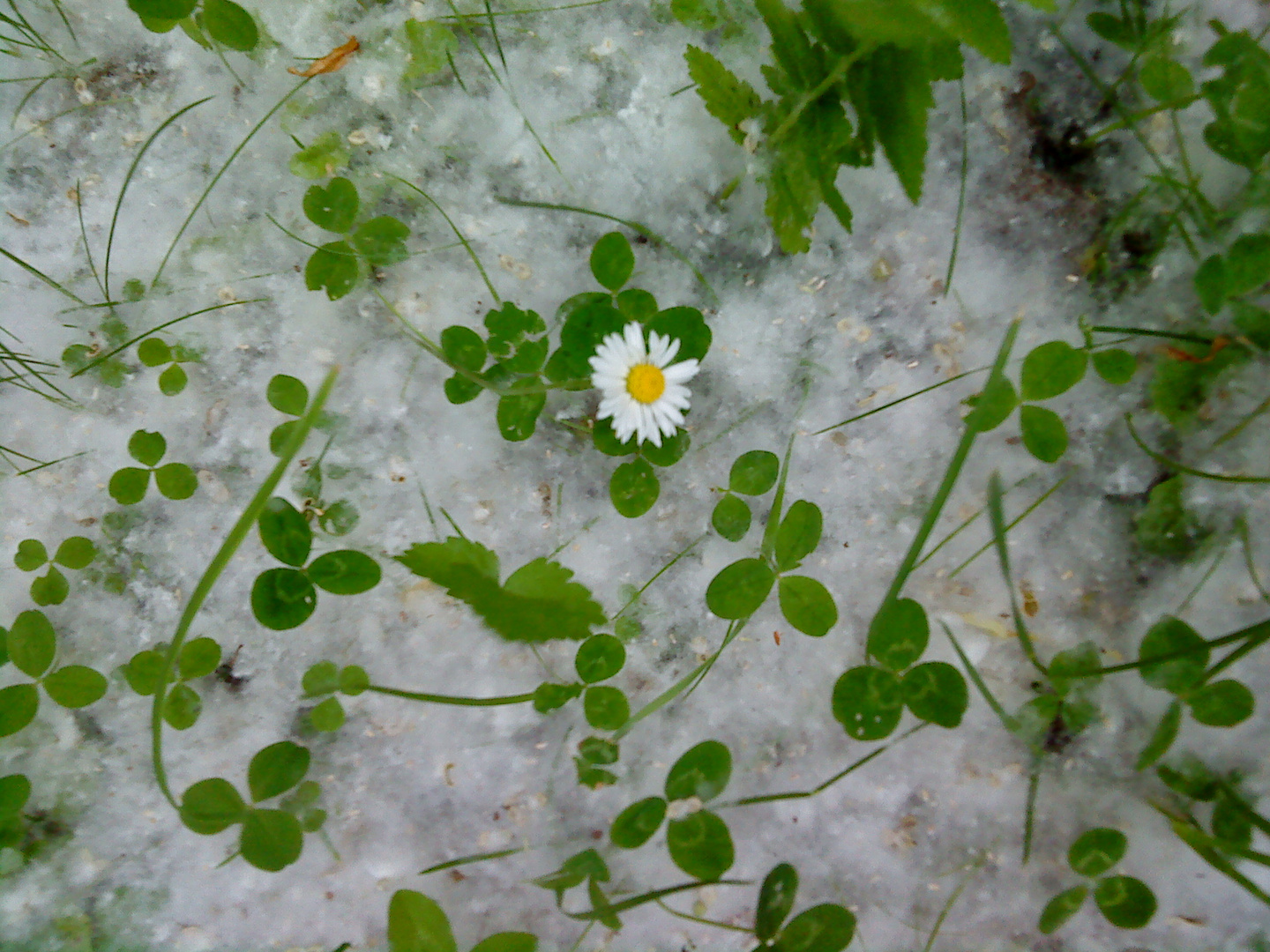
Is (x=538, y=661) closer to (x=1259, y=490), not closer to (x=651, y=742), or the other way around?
(x=651, y=742)

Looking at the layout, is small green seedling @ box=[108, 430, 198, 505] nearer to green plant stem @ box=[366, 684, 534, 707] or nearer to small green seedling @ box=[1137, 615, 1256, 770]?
green plant stem @ box=[366, 684, 534, 707]

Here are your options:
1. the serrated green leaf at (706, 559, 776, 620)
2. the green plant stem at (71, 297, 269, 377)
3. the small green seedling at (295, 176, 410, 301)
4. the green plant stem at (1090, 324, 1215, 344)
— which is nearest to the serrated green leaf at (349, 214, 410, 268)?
the small green seedling at (295, 176, 410, 301)

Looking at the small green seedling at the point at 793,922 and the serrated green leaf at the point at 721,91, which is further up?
the serrated green leaf at the point at 721,91

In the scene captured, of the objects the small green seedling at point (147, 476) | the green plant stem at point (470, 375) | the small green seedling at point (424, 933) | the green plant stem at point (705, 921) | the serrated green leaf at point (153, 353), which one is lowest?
the small green seedling at point (424, 933)

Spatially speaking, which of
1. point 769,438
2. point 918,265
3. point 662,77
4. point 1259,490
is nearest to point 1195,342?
point 1259,490

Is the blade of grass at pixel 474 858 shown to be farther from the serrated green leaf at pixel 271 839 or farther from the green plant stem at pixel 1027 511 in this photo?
the green plant stem at pixel 1027 511

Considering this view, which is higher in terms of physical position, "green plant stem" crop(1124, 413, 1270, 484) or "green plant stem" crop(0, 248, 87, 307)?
"green plant stem" crop(1124, 413, 1270, 484)

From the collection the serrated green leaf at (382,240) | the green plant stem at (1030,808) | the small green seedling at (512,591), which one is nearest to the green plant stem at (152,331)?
the serrated green leaf at (382,240)
